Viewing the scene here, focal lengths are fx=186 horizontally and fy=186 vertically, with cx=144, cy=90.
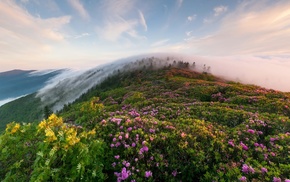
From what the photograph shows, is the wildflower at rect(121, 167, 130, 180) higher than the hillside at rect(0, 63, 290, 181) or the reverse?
the reverse

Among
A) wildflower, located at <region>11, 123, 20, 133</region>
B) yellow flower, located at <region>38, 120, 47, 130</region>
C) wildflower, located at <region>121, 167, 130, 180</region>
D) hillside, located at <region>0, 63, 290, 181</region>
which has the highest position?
yellow flower, located at <region>38, 120, 47, 130</region>

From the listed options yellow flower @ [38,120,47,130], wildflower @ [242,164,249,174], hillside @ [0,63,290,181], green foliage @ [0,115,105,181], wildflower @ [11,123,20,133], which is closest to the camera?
green foliage @ [0,115,105,181]

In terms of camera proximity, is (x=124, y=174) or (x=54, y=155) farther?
(x=124, y=174)

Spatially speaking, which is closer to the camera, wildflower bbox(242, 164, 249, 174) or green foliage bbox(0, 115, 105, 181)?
green foliage bbox(0, 115, 105, 181)

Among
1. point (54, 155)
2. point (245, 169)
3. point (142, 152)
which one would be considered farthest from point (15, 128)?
point (245, 169)

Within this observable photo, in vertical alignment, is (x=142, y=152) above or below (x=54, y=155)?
below

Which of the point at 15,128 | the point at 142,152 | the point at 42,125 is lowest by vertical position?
the point at 142,152

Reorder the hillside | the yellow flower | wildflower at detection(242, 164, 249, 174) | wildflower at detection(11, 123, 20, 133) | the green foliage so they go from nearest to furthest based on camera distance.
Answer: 1. the green foliage
2. the hillside
3. wildflower at detection(242, 164, 249, 174)
4. the yellow flower
5. wildflower at detection(11, 123, 20, 133)

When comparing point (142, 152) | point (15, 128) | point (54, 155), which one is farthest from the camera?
point (142, 152)

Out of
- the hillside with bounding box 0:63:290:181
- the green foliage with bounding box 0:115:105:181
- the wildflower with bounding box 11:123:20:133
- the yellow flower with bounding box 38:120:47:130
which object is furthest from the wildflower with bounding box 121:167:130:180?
the wildflower with bounding box 11:123:20:133

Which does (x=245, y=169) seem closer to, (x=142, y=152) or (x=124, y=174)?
(x=142, y=152)

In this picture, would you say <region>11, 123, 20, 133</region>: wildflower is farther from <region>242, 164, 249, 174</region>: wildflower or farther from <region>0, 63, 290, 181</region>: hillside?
<region>242, 164, 249, 174</region>: wildflower

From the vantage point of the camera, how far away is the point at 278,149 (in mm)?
7176

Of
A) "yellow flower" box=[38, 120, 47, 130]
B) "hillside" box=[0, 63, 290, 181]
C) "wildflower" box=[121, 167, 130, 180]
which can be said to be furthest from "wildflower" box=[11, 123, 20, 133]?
"wildflower" box=[121, 167, 130, 180]
